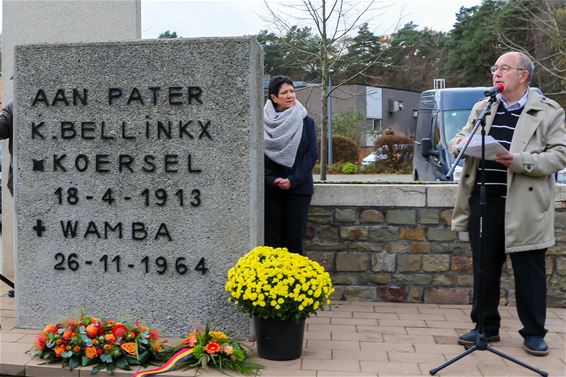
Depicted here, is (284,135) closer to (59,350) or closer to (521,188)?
(521,188)

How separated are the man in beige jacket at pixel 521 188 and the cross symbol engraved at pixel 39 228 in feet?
10.2

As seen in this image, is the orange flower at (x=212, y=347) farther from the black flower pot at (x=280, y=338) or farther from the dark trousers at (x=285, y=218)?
the dark trousers at (x=285, y=218)

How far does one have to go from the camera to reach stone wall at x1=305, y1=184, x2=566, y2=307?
5.92 meters

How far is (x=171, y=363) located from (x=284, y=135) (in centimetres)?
198

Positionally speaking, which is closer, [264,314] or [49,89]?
[264,314]

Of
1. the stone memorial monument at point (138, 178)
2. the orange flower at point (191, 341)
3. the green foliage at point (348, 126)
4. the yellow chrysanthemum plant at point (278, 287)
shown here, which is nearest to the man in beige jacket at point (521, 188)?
the yellow chrysanthemum plant at point (278, 287)

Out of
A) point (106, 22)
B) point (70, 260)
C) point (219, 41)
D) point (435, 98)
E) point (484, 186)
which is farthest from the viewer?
point (435, 98)

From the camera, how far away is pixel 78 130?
198 inches

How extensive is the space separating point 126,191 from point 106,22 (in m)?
2.45

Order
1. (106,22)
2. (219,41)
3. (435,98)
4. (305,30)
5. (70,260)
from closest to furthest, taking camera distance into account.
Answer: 1. (219,41)
2. (70,260)
3. (106,22)
4. (435,98)
5. (305,30)

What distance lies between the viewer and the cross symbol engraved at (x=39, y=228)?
5.09 metres

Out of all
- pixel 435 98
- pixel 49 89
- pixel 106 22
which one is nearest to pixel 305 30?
pixel 435 98

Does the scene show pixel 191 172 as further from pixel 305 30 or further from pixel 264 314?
pixel 305 30

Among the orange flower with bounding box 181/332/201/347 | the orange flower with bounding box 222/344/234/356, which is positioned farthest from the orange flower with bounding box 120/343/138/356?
the orange flower with bounding box 222/344/234/356
